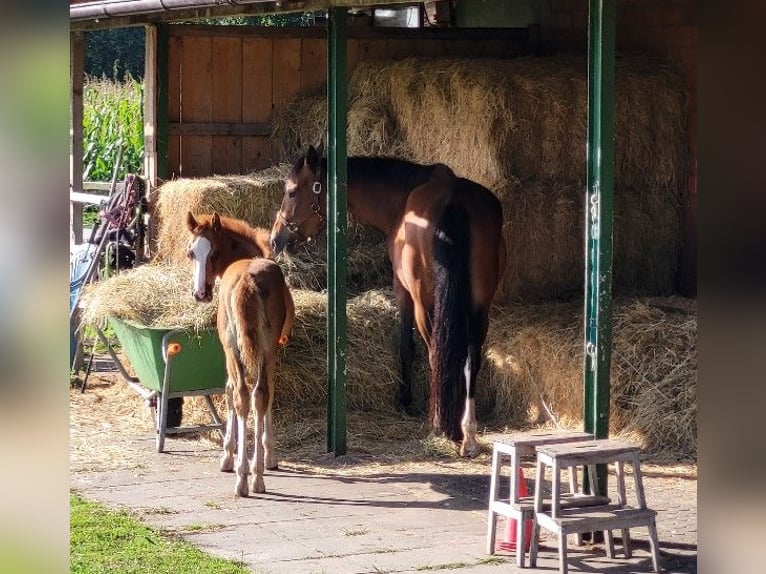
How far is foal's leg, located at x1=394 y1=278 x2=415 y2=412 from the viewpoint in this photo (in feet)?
27.1

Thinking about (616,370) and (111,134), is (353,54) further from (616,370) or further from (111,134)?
(111,134)

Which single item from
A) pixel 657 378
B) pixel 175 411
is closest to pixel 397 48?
pixel 175 411

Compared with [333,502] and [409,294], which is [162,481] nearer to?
[333,502]

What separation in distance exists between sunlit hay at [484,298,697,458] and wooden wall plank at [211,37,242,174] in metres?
2.62

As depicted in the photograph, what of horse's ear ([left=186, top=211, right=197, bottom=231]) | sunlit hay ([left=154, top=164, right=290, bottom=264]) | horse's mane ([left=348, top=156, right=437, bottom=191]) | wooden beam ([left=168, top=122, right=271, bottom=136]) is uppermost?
wooden beam ([left=168, top=122, right=271, bottom=136])

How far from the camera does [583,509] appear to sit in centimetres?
518

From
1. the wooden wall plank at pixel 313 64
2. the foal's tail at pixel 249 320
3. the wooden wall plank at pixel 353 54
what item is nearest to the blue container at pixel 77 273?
the wooden wall plank at pixel 313 64

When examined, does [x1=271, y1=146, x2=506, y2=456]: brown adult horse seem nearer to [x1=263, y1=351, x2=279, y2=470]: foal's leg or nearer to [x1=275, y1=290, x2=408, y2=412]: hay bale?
[x1=275, y1=290, x2=408, y2=412]: hay bale

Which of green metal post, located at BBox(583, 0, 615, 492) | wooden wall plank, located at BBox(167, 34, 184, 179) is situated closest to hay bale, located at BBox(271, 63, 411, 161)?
wooden wall plank, located at BBox(167, 34, 184, 179)

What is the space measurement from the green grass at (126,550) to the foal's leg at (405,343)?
2.83 m

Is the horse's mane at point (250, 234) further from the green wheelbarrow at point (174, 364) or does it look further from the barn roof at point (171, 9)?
the barn roof at point (171, 9)

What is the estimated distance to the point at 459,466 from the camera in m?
7.18

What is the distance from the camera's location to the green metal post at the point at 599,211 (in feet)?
17.7

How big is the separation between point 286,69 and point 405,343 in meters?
2.81
